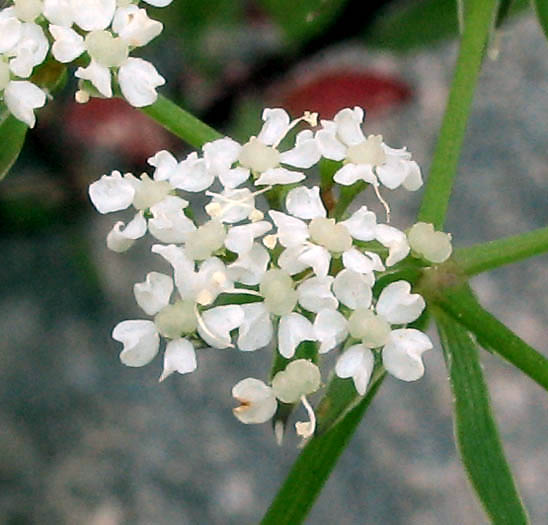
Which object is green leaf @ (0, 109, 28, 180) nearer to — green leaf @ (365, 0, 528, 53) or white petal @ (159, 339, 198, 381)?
white petal @ (159, 339, 198, 381)

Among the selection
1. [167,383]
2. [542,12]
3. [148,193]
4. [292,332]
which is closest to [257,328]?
[292,332]

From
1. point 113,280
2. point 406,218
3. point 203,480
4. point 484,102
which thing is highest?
point 484,102

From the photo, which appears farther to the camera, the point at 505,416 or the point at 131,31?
the point at 505,416

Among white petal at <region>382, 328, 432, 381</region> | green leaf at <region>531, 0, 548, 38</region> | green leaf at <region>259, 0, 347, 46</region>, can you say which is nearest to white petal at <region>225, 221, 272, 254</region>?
white petal at <region>382, 328, 432, 381</region>

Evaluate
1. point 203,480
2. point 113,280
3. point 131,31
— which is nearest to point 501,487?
point 131,31

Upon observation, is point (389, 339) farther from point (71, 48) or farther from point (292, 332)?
point (71, 48)

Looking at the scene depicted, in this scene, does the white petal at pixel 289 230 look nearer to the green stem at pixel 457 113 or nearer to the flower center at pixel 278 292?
the flower center at pixel 278 292

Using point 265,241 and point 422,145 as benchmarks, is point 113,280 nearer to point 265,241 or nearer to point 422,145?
point 422,145
